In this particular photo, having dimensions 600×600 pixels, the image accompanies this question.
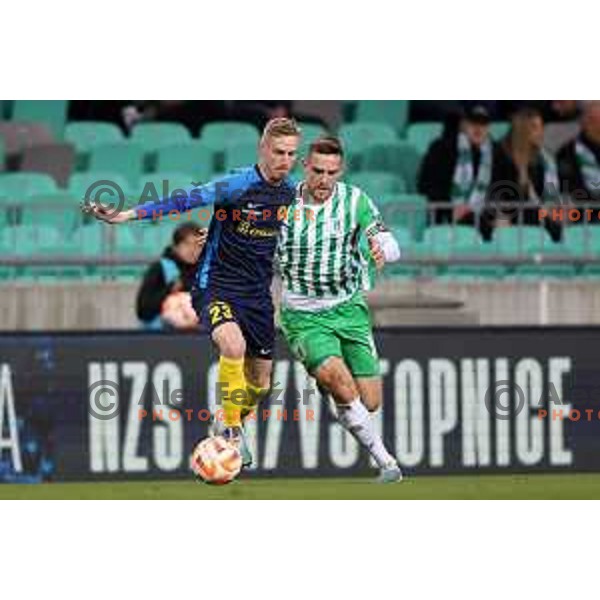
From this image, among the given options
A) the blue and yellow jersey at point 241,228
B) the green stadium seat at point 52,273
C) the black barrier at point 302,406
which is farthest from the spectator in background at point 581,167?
the blue and yellow jersey at point 241,228

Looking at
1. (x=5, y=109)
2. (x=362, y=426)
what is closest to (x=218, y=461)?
(x=362, y=426)

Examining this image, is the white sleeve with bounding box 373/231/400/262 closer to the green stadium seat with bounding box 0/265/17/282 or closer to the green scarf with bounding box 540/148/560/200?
the green stadium seat with bounding box 0/265/17/282

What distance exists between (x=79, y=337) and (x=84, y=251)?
4123 millimetres

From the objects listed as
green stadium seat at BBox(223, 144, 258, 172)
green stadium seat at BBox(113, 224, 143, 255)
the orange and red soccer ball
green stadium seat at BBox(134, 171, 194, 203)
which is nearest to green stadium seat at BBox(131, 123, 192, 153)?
green stadium seat at BBox(134, 171, 194, 203)

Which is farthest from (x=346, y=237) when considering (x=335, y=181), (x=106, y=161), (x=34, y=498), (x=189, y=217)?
(x=106, y=161)

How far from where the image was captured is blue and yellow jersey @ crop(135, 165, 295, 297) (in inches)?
644

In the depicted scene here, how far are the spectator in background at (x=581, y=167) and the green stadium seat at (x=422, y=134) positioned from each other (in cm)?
124

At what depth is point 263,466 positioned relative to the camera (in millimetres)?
21453

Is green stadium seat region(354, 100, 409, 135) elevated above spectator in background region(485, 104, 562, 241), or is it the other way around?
green stadium seat region(354, 100, 409, 135)

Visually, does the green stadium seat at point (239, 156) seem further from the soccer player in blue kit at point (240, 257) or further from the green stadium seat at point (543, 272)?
the soccer player in blue kit at point (240, 257)

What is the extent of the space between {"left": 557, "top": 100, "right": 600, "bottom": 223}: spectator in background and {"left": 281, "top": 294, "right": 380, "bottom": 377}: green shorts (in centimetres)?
917

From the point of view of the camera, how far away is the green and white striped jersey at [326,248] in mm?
16938

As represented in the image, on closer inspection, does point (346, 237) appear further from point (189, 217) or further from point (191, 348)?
point (189, 217)

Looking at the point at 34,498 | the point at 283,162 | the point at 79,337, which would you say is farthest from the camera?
the point at 79,337
